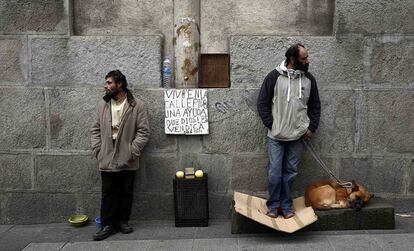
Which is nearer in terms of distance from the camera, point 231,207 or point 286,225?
point 286,225

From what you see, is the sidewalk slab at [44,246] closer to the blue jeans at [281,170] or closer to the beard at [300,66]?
the blue jeans at [281,170]

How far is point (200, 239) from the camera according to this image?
5.63 m

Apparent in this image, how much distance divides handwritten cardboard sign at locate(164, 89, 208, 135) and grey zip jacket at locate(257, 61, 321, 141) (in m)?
0.77

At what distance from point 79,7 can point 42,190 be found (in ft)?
7.62

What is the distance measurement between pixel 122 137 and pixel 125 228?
110 centimetres

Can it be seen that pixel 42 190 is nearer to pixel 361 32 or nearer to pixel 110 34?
pixel 110 34

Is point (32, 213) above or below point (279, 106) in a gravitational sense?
below

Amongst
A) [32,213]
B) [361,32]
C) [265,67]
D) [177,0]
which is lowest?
[32,213]

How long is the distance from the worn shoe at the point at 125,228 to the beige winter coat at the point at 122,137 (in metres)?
0.71

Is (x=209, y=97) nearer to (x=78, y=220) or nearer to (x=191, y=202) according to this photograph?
(x=191, y=202)

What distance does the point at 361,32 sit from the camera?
6055 mm

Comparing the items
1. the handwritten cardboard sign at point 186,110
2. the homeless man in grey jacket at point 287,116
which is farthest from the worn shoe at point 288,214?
the handwritten cardboard sign at point 186,110

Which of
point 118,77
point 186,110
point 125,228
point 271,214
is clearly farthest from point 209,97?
point 125,228

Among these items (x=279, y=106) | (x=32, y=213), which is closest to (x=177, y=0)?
(x=279, y=106)
